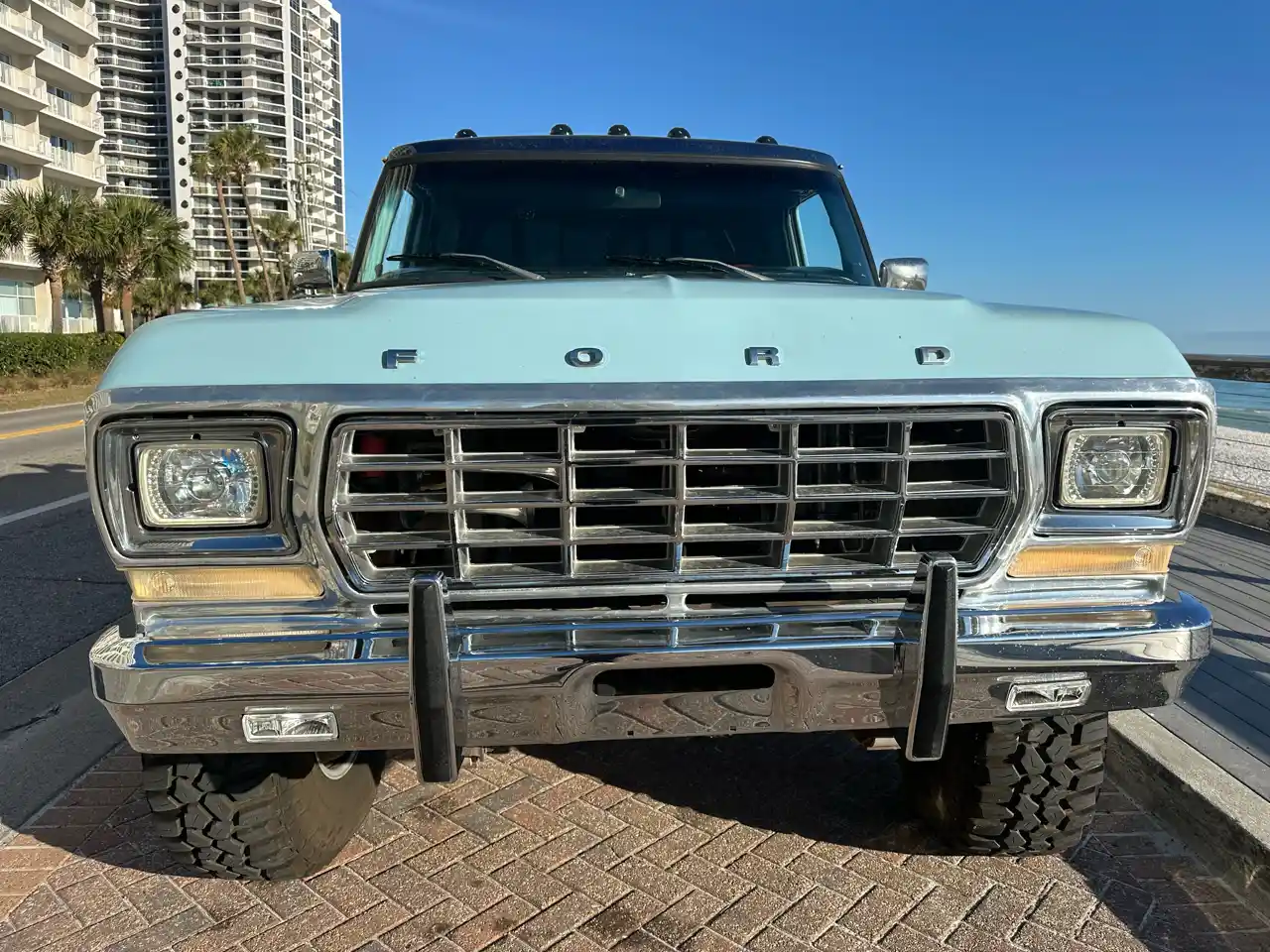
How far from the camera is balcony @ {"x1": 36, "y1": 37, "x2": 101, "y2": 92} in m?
48.1

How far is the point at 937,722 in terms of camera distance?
2.15m

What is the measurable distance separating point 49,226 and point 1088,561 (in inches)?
1474

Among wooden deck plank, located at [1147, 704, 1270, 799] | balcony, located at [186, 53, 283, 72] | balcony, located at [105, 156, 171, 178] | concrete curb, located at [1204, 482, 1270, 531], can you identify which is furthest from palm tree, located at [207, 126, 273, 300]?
balcony, located at [186, 53, 283, 72]

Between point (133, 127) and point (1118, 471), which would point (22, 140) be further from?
point (133, 127)

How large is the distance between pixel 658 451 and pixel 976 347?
773 mm

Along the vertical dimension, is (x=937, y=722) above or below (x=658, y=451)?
below

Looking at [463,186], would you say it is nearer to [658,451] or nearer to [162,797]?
[658,451]

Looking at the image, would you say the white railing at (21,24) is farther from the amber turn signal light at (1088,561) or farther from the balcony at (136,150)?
the amber turn signal light at (1088,561)

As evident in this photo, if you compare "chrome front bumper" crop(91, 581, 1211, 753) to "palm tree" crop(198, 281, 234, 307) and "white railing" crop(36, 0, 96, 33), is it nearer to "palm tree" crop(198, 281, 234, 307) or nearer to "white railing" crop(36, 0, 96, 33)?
"white railing" crop(36, 0, 96, 33)

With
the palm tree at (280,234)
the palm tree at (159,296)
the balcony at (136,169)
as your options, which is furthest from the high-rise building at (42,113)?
the balcony at (136,169)

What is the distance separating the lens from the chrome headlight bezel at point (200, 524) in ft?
6.66

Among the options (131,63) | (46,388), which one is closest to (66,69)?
(46,388)

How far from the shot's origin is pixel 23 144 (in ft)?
150

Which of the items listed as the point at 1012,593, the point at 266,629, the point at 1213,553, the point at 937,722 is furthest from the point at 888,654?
the point at 1213,553
